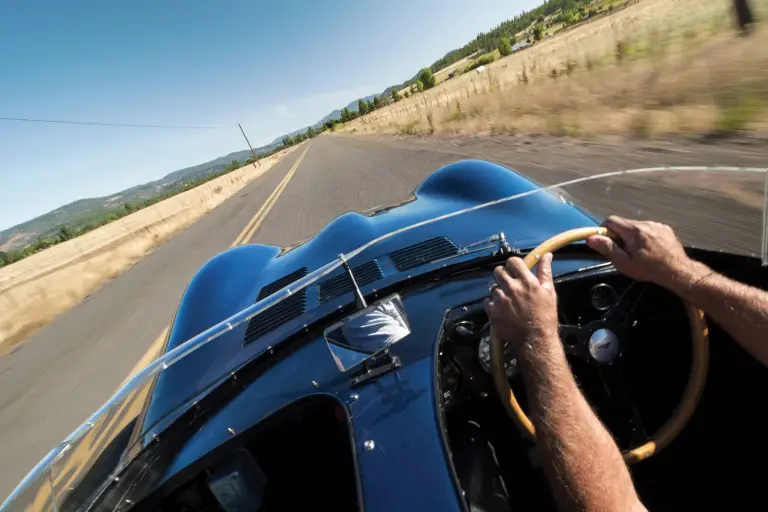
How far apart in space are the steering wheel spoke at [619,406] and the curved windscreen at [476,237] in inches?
23.8

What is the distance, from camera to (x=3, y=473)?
3324mm

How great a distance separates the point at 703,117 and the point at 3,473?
896 centimetres

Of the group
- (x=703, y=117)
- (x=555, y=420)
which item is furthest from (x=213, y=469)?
(x=703, y=117)

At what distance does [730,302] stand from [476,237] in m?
1.28

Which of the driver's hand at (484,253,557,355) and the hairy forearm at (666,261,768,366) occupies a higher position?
the driver's hand at (484,253,557,355)

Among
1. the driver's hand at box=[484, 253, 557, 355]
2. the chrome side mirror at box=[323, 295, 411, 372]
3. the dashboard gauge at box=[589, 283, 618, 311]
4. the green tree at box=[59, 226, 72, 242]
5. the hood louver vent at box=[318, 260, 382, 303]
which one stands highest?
the green tree at box=[59, 226, 72, 242]

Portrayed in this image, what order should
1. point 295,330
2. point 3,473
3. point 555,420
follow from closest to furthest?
point 555,420
point 295,330
point 3,473

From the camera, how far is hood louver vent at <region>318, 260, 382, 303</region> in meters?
2.07

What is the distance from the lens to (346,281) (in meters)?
2.20

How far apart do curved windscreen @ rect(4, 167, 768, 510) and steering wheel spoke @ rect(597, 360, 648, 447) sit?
60 centimetres

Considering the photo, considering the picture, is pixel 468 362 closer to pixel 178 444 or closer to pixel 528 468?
pixel 528 468

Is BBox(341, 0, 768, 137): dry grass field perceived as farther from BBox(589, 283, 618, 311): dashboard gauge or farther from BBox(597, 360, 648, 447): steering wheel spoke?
BBox(597, 360, 648, 447): steering wheel spoke

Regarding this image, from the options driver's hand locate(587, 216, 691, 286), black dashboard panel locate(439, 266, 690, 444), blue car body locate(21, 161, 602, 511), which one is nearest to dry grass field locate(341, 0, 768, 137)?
blue car body locate(21, 161, 602, 511)

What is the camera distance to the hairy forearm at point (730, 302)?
1116 millimetres
